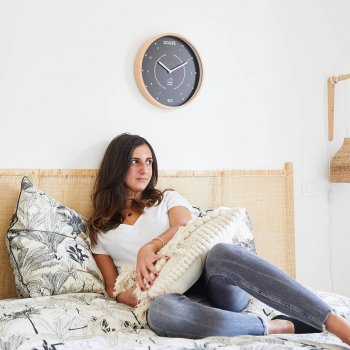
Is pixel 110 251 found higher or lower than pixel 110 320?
higher

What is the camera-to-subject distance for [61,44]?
5.97 ft

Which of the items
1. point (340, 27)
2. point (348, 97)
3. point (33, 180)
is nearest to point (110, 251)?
point (33, 180)

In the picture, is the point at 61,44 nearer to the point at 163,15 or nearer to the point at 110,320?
the point at 163,15

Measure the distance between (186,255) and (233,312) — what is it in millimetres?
232

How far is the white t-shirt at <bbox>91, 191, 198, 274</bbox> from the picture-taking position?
1.66m

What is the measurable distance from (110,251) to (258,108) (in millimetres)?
1208

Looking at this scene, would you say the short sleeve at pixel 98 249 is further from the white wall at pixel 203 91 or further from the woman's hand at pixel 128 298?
the white wall at pixel 203 91

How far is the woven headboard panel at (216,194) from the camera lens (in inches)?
65.2

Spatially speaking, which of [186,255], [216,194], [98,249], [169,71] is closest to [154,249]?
[186,255]

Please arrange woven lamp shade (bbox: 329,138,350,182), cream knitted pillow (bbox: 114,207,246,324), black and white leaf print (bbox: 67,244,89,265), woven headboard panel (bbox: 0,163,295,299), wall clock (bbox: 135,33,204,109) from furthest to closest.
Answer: woven lamp shade (bbox: 329,138,350,182) < wall clock (bbox: 135,33,204,109) < woven headboard panel (bbox: 0,163,295,299) < black and white leaf print (bbox: 67,244,89,265) < cream knitted pillow (bbox: 114,207,246,324)

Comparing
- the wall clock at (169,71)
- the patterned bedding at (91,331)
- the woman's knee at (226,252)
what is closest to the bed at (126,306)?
the patterned bedding at (91,331)

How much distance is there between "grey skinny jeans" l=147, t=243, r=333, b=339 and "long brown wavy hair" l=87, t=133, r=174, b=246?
0.56m

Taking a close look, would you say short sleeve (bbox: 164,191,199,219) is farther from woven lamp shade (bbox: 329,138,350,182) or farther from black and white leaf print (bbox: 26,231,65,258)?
woven lamp shade (bbox: 329,138,350,182)

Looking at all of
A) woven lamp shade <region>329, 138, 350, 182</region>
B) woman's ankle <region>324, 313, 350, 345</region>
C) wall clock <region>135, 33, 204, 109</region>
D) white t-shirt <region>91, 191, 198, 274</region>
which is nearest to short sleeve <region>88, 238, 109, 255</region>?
white t-shirt <region>91, 191, 198, 274</region>
